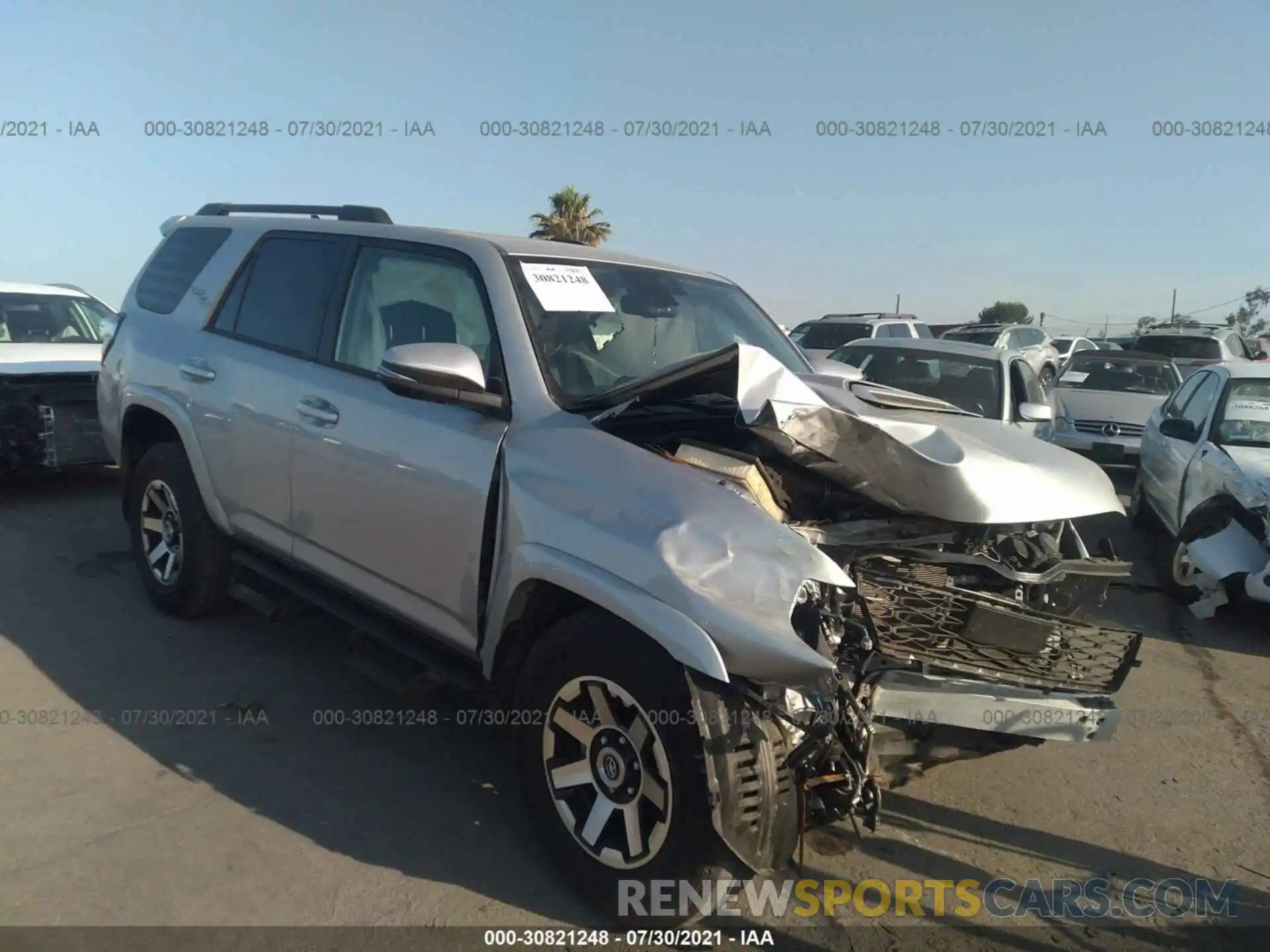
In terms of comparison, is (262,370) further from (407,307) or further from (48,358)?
(48,358)

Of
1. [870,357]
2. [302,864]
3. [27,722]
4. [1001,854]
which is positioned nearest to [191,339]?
Result: [27,722]

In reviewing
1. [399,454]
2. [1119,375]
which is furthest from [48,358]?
[1119,375]

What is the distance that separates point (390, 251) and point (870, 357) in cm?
589

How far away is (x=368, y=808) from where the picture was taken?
3.56m

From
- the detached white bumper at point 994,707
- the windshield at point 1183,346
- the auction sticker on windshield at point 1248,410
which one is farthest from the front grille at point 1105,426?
the detached white bumper at point 994,707

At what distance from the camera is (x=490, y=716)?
13.9ft

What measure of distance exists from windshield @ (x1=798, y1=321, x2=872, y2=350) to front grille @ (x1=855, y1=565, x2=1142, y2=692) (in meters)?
14.1

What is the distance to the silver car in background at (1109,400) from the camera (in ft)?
38.7

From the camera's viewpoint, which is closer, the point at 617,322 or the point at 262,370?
the point at 617,322

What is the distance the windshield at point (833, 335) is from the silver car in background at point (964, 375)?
316 inches

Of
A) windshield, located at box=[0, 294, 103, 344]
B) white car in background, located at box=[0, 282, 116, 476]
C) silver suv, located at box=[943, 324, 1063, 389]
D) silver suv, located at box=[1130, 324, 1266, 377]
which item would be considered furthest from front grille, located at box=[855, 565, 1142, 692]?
silver suv, located at box=[1130, 324, 1266, 377]

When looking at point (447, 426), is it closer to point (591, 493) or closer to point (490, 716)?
point (591, 493)

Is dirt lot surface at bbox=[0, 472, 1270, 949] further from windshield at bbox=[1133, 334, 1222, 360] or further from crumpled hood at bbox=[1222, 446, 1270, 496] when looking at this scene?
windshield at bbox=[1133, 334, 1222, 360]

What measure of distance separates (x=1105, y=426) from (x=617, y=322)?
995 cm
